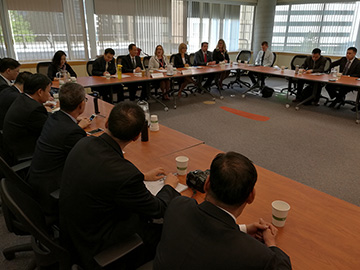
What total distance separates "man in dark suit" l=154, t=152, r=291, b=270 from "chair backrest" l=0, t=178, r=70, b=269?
1.82ft

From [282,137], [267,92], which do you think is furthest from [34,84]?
[267,92]

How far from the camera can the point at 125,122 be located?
1395mm

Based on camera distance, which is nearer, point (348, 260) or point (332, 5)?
point (348, 260)

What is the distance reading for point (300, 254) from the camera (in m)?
1.20

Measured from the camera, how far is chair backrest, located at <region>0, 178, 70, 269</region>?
115 cm

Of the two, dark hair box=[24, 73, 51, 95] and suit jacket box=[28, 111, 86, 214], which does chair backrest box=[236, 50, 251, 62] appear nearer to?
dark hair box=[24, 73, 51, 95]

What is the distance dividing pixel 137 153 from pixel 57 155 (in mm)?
612

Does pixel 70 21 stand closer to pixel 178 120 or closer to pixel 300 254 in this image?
pixel 178 120

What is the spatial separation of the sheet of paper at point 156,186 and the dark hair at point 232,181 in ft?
2.34

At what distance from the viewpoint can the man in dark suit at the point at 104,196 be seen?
1.23 meters

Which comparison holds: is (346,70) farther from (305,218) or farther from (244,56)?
→ (305,218)

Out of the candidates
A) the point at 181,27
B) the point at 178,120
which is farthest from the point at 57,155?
the point at 181,27

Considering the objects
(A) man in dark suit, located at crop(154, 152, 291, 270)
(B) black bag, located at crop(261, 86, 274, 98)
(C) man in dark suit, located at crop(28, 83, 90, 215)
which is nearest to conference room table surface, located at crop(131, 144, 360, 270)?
(A) man in dark suit, located at crop(154, 152, 291, 270)

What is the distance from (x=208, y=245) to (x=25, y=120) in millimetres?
2130
